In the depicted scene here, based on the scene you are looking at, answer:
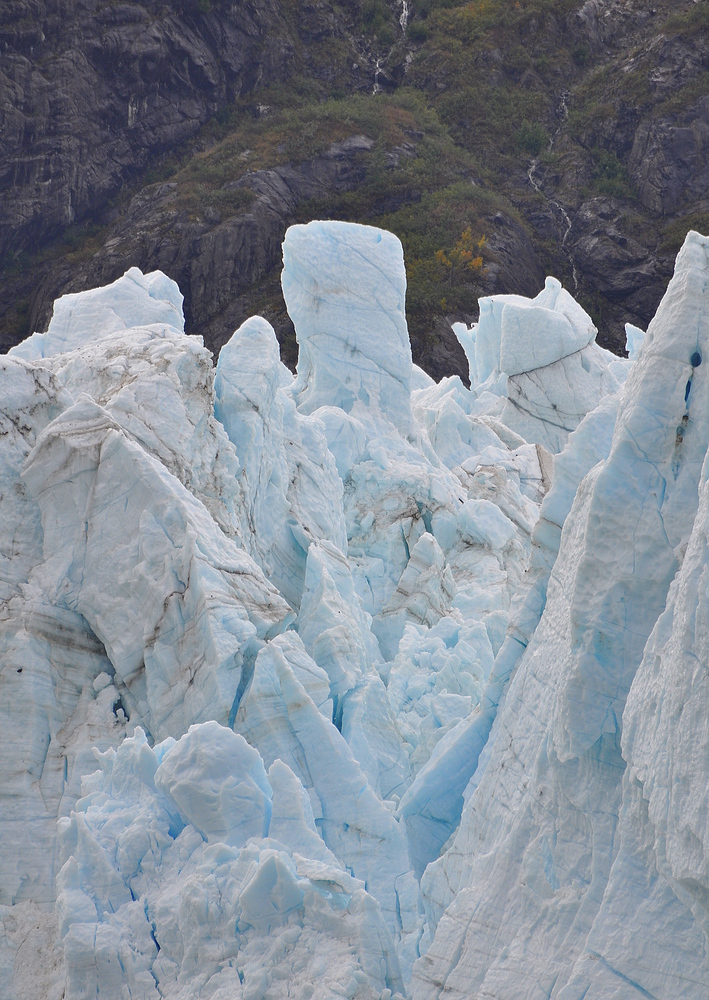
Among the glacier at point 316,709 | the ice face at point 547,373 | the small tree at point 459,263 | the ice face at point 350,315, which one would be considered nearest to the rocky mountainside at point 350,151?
the small tree at point 459,263

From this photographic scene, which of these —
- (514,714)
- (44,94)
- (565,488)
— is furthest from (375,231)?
(44,94)

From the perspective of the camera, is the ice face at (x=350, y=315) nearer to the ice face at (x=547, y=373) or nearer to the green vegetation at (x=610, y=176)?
the ice face at (x=547, y=373)

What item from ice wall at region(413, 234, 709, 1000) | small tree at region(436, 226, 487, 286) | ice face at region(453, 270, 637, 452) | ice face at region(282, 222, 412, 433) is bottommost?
small tree at region(436, 226, 487, 286)

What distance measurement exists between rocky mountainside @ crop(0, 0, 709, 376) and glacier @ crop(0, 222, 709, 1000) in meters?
26.6

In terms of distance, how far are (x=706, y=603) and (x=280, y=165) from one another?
39.2 meters

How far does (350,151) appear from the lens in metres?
41.2

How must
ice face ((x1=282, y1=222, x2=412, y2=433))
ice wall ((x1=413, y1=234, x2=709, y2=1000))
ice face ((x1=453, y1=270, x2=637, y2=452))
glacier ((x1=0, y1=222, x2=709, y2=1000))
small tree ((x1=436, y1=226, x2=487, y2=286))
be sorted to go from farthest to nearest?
small tree ((x1=436, y1=226, x2=487, y2=286)), ice face ((x1=453, y1=270, x2=637, y2=452)), ice face ((x1=282, y1=222, x2=412, y2=433)), glacier ((x1=0, y1=222, x2=709, y2=1000)), ice wall ((x1=413, y1=234, x2=709, y2=1000))

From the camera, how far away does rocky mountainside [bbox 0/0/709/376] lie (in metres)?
37.5

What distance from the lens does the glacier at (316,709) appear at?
4.28 meters

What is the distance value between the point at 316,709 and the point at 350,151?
38061mm

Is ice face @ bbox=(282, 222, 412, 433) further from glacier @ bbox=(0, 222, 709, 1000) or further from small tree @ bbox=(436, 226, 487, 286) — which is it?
small tree @ bbox=(436, 226, 487, 286)

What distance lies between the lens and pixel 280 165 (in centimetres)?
4003

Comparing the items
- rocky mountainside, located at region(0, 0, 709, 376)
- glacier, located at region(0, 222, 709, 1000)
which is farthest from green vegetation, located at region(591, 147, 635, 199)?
glacier, located at region(0, 222, 709, 1000)

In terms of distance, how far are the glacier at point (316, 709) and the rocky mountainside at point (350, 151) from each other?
26.6 m
